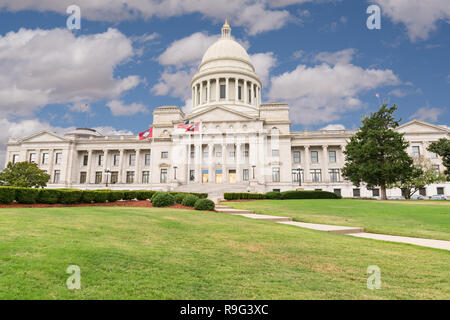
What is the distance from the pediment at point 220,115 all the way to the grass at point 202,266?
167 feet

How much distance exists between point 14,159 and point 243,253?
→ 79598 mm

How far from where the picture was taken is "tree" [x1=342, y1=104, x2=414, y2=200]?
121 ft

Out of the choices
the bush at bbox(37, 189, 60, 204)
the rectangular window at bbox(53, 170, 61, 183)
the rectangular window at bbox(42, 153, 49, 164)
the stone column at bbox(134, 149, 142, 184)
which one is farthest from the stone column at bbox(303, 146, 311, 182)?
the rectangular window at bbox(42, 153, 49, 164)

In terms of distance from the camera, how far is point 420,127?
5781 cm

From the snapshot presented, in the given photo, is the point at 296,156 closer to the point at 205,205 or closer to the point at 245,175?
the point at 245,175

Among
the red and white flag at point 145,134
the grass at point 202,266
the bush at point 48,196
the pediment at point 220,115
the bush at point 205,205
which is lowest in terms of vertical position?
the grass at point 202,266

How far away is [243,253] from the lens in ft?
20.8

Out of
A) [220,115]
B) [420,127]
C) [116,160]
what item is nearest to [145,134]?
[116,160]

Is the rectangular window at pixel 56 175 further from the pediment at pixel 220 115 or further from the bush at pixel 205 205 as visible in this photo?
the bush at pixel 205 205

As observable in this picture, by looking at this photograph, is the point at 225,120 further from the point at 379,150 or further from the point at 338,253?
the point at 338,253

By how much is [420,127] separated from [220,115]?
134ft

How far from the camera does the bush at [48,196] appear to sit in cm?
1890

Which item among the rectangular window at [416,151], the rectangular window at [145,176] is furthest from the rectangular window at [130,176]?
the rectangular window at [416,151]

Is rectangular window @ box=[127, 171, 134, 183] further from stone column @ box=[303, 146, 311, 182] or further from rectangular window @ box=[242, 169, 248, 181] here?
stone column @ box=[303, 146, 311, 182]
